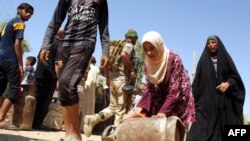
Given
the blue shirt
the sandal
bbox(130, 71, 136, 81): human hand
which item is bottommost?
the sandal

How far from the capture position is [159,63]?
3.92 meters

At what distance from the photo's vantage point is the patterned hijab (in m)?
3.84

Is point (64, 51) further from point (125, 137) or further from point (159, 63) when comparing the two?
point (125, 137)

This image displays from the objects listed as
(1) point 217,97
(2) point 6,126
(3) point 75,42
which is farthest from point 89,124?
(3) point 75,42

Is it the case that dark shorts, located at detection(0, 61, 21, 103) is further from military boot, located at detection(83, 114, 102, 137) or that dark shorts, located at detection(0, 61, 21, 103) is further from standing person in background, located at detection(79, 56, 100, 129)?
standing person in background, located at detection(79, 56, 100, 129)

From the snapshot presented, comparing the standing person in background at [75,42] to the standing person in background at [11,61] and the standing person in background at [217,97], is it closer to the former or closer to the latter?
the standing person in background at [11,61]

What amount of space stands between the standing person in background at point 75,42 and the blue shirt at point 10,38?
1.29m

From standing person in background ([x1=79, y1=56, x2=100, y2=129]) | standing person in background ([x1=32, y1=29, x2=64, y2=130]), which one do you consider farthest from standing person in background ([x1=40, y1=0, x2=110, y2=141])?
standing person in background ([x1=79, y1=56, x2=100, y2=129])

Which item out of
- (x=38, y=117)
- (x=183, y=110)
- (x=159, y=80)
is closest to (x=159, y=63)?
(x=159, y=80)

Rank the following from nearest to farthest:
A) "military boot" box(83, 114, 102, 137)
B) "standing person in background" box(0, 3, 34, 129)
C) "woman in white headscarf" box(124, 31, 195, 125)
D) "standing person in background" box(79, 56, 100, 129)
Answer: "woman in white headscarf" box(124, 31, 195, 125) < "standing person in background" box(0, 3, 34, 129) < "military boot" box(83, 114, 102, 137) < "standing person in background" box(79, 56, 100, 129)

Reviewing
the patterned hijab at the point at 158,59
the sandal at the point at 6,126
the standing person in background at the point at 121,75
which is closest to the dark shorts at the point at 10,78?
the sandal at the point at 6,126

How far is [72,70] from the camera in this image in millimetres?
4094

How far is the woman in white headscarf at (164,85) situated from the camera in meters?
3.81

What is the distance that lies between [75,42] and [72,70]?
36 centimetres
